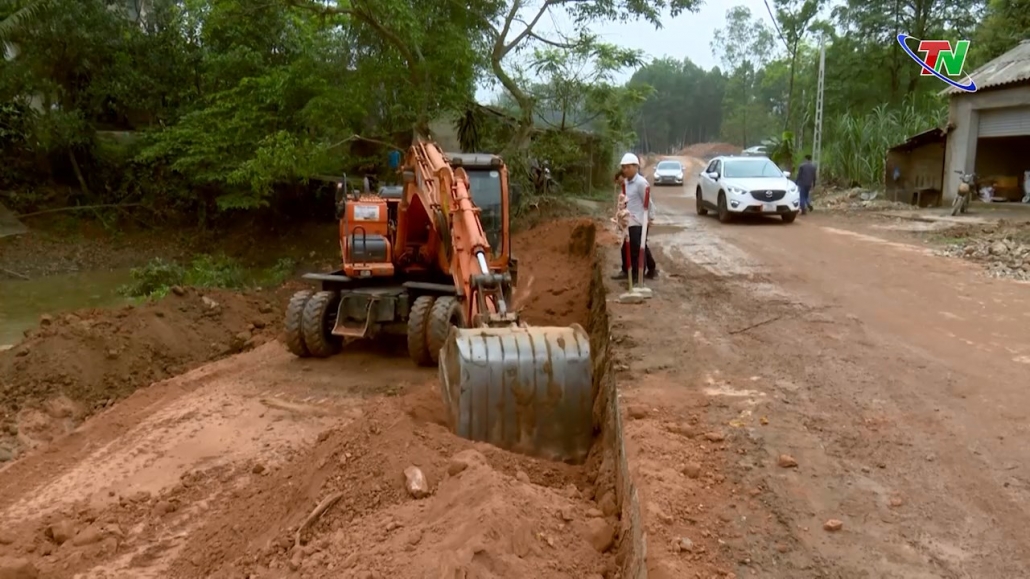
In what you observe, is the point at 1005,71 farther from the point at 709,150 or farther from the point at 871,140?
the point at 709,150

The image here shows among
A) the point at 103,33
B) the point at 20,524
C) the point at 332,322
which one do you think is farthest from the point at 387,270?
the point at 103,33

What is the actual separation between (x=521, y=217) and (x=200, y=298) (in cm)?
931

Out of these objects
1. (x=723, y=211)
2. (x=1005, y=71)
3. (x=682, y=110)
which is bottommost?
(x=723, y=211)

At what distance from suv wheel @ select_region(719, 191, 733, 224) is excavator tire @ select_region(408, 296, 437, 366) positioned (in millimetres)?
10447

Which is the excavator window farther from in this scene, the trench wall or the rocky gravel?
the rocky gravel

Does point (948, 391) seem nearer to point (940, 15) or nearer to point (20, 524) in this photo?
point (20, 524)

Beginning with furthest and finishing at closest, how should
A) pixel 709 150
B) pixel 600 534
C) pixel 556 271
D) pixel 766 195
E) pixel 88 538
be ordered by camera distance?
1. pixel 709 150
2. pixel 766 195
3. pixel 556 271
4. pixel 88 538
5. pixel 600 534

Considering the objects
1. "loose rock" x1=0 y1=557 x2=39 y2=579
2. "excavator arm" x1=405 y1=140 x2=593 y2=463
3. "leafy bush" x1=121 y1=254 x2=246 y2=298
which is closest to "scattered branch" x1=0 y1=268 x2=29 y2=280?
"leafy bush" x1=121 y1=254 x2=246 y2=298

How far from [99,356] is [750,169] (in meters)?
13.9

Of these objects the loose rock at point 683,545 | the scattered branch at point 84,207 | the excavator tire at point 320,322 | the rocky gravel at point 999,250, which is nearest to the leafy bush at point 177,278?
the scattered branch at point 84,207

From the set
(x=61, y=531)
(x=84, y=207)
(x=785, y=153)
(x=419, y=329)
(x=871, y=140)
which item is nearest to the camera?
(x=61, y=531)

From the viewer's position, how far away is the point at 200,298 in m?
14.1

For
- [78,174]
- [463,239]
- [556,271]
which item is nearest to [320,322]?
[463,239]

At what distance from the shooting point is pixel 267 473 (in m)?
7.05
